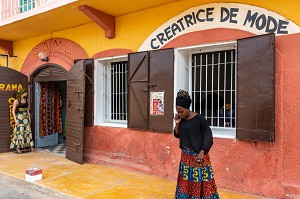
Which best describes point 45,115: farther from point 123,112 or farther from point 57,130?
point 123,112

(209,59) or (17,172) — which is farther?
(17,172)

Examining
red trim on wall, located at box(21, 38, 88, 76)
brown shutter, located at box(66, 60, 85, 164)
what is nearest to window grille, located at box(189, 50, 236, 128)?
brown shutter, located at box(66, 60, 85, 164)

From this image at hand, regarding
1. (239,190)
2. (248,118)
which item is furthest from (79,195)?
(248,118)

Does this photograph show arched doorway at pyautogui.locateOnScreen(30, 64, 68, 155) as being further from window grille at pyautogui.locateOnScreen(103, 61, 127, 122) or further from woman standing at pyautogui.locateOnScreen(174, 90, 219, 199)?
woman standing at pyautogui.locateOnScreen(174, 90, 219, 199)

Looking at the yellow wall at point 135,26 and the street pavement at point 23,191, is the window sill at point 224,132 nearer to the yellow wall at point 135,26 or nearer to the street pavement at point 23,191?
the yellow wall at point 135,26

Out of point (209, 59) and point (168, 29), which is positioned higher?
point (168, 29)

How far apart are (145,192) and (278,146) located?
2299 millimetres

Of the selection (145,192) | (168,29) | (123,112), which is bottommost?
(145,192)

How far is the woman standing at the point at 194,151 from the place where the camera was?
3.42m

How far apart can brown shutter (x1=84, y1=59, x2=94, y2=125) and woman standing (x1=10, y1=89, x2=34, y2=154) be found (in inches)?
90.9

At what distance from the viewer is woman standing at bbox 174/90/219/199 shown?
11.2 ft

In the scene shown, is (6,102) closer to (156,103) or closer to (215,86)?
(156,103)

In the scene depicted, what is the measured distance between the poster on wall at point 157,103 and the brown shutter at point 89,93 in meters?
1.83

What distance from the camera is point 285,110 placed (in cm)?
417
